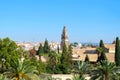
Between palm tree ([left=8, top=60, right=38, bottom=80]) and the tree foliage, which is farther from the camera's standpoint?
the tree foliage

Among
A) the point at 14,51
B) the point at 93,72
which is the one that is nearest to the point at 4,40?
the point at 14,51

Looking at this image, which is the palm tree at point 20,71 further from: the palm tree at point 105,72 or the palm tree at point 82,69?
the palm tree at point 82,69

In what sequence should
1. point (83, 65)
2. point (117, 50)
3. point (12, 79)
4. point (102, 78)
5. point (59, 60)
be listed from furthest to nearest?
1. point (59, 60)
2. point (117, 50)
3. point (83, 65)
4. point (102, 78)
5. point (12, 79)

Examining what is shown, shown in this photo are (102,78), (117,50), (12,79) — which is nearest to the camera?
(12,79)

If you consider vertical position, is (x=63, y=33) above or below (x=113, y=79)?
above

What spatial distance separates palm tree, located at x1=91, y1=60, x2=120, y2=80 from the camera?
3412 cm

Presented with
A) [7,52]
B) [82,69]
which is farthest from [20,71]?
[7,52]

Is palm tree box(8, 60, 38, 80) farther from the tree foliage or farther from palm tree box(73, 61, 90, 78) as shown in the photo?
the tree foliage

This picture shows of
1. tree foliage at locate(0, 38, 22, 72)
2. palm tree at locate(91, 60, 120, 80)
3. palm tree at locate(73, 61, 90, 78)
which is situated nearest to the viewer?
palm tree at locate(91, 60, 120, 80)

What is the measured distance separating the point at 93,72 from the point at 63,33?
236 feet

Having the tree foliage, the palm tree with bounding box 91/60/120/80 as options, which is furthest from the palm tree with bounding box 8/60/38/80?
the tree foliage

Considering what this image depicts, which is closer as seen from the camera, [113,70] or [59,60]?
[113,70]

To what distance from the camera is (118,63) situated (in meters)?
60.4

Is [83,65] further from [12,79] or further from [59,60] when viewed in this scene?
[59,60]
